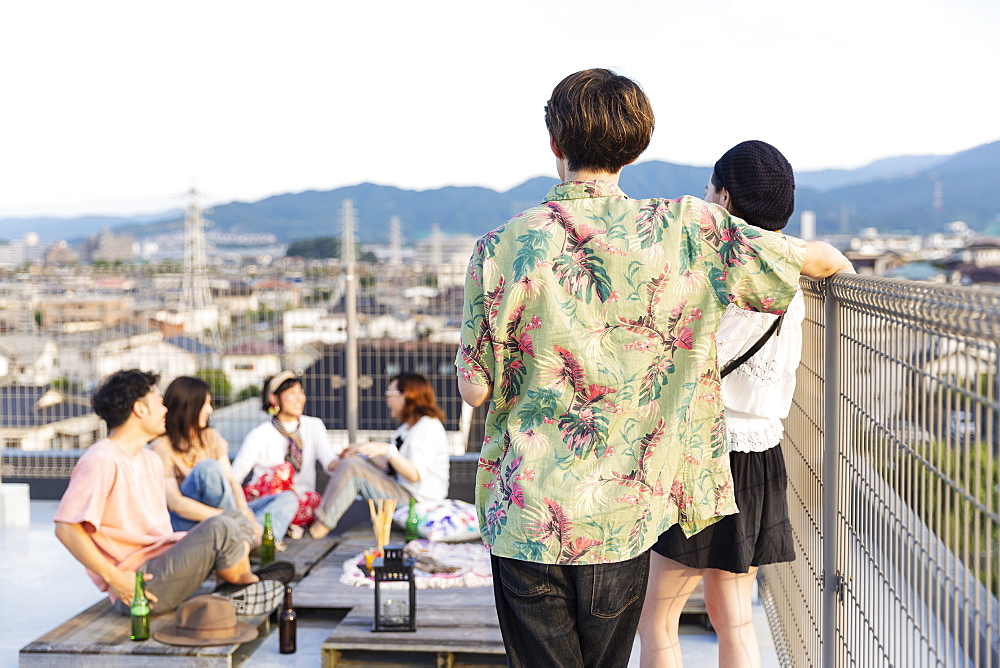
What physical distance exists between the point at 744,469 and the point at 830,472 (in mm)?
211

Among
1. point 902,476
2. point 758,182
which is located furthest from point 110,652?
point 902,476

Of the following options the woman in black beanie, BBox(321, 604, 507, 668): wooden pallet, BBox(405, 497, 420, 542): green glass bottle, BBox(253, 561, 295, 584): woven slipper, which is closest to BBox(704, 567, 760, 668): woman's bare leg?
the woman in black beanie

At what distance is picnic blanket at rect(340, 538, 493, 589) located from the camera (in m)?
4.41

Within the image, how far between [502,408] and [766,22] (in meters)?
137

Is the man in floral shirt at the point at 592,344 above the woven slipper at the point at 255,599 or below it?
above

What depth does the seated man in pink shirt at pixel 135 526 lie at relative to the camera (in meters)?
Result: 3.75

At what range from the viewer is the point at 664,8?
94.6 m

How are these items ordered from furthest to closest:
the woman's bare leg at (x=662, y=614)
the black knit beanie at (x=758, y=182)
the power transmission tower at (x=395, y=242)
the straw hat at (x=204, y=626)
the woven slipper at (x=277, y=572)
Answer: the power transmission tower at (x=395, y=242), the woven slipper at (x=277, y=572), the straw hat at (x=204, y=626), the woman's bare leg at (x=662, y=614), the black knit beanie at (x=758, y=182)

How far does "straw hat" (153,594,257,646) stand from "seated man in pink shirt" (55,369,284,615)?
24 centimetres

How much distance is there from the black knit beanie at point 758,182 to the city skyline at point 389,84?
5740 centimetres

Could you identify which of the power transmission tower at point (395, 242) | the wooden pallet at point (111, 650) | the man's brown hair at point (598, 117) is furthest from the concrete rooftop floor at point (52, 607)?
the power transmission tower at point (395, 242)

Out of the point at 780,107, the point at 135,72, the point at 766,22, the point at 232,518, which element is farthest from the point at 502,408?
the point at 766,22

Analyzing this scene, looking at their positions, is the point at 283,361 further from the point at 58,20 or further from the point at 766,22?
the point at 766,22

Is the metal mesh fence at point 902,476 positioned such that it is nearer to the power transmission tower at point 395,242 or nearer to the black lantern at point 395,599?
the black lantern at point 395,599
